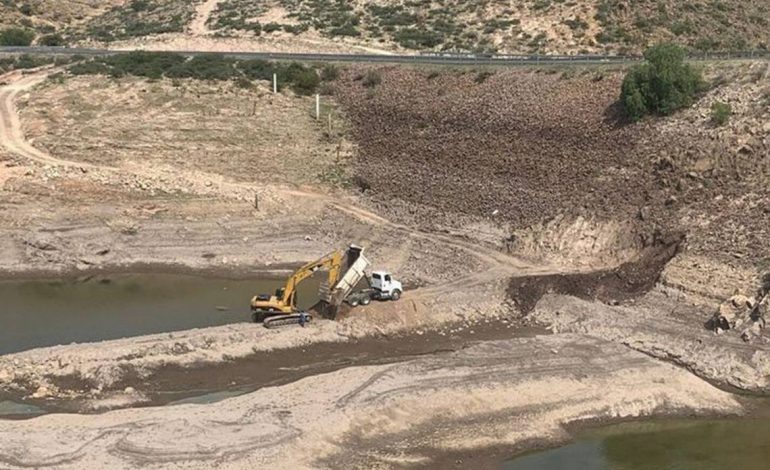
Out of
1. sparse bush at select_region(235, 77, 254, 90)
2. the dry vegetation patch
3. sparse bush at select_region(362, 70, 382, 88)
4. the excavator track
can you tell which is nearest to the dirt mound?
the excavator track

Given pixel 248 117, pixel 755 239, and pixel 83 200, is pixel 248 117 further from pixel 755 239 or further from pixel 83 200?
pixel 755 239

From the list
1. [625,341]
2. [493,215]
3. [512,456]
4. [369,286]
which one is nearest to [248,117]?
[493,215]

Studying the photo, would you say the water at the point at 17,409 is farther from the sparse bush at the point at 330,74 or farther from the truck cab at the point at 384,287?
the sparse bush at the point at 330,74

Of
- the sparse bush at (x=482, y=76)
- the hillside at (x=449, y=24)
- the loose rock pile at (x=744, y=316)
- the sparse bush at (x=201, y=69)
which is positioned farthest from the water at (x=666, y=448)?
the hillside at (x=449, y=24)

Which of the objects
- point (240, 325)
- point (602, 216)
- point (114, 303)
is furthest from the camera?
point (602, 216)

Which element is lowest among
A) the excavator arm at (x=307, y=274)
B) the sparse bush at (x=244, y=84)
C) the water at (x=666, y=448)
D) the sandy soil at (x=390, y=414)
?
the water at (x=666, y=448)

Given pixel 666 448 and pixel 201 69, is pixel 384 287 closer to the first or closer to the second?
pixel 666 448
